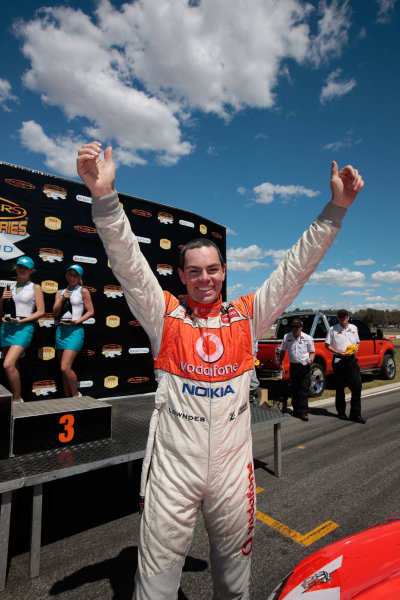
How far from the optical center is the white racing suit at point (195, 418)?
1.44 meters

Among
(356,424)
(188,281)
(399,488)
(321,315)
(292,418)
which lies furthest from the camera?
(321,315)

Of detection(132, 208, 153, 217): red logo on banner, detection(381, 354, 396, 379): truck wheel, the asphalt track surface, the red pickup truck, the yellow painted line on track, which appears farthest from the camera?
detection(381, 354, 396, 379): truck wheel

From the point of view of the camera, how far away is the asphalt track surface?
2227 mm

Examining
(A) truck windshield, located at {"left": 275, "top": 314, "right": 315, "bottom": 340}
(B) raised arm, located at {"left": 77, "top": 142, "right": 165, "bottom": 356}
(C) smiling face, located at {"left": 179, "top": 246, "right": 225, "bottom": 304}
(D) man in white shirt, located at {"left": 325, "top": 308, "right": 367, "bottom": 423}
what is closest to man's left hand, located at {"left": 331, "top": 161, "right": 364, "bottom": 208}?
(C) smiling face, located at {"left": 179, "top": 246, "right": 225, "bottom": 304}

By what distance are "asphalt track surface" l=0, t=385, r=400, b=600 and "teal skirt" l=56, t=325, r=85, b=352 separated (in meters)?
1.63

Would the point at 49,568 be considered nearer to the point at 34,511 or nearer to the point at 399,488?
the point at 34,511

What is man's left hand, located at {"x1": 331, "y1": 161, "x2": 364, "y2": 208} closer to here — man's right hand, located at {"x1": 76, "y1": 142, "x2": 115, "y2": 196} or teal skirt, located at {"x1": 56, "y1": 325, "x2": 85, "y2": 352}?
man's right hand, located at {"x1": 76, "y1": 142, "x2": 115, "y2": 196}

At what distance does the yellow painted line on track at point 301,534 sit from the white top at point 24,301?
3.46m

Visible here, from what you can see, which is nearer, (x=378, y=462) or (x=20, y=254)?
(x=378, y=462)

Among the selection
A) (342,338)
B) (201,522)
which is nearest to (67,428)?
(201,522)

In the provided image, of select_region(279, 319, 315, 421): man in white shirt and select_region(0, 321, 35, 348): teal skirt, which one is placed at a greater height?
select_region(0, 321, 35, 348): teal skirt

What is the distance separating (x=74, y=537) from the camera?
2.73 m

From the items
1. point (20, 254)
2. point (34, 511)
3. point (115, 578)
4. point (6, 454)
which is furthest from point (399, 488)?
point (20, 254)

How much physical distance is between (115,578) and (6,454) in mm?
1165
